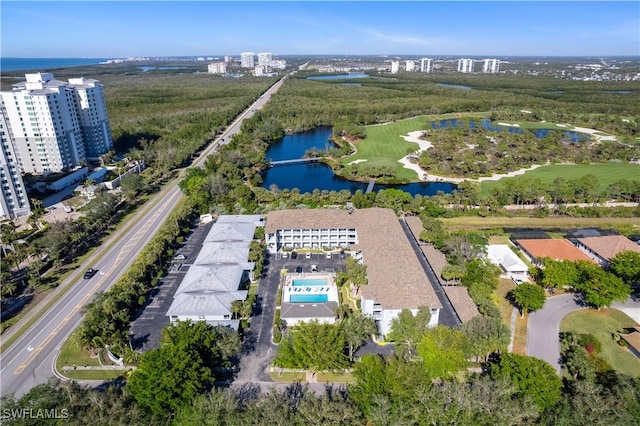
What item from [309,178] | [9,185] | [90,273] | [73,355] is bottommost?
[73,355]

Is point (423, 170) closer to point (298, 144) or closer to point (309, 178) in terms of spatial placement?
point (309, 178)

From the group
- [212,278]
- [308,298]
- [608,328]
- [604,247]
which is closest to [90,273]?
[212,278]

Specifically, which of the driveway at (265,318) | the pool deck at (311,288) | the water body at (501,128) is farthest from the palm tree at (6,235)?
the water body at (501,128)

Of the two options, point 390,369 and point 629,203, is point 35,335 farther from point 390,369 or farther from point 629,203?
point 629,203

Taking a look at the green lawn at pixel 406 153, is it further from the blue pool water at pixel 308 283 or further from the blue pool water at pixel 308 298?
the blue pool water at pixel 308 298

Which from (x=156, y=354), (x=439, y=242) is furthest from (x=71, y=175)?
(x=439, y=242)
